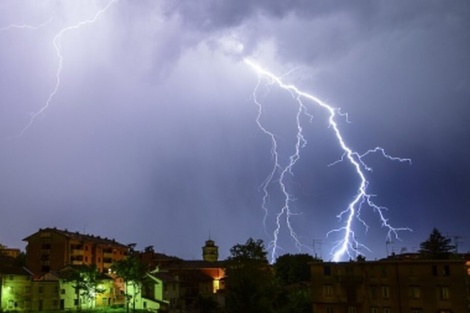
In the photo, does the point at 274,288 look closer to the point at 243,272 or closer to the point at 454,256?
the point at 243,272

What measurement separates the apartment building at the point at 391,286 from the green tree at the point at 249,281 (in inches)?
159

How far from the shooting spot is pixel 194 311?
51219mm

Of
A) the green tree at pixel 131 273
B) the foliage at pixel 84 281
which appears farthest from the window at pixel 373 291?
the foliage at pixel 84 281

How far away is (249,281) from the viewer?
33469 millimetres

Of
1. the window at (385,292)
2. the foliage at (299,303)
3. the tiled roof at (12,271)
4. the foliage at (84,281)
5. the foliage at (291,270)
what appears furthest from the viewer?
the foliage at (291,270)

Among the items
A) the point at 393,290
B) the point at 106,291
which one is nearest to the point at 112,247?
the point at 106,291

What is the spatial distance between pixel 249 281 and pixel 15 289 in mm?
23179

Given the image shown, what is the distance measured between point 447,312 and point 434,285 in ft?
5.90

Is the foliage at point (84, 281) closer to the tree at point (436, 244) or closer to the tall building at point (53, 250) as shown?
the tall building at point (53, 250)

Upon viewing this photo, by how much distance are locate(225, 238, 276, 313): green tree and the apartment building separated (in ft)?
13.3

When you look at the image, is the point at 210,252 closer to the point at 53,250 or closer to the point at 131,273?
the point at 53,250

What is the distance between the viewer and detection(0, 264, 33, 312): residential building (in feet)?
144

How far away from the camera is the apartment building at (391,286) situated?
110 feet

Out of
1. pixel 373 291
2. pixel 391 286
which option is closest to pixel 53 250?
pixel 373 291
